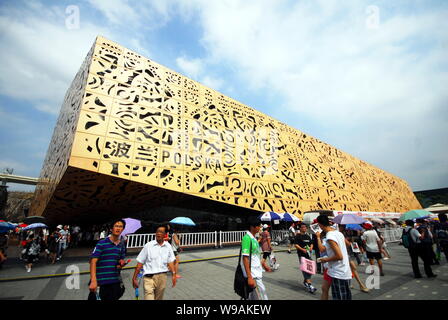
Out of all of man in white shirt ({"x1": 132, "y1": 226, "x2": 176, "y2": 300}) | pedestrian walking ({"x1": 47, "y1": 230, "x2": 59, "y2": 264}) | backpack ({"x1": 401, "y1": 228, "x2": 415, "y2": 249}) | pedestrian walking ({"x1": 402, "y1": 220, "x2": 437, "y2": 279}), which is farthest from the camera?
pedestrian walking ({"x1": 47, "y1": 230, "x2": 59, "y2": 264})

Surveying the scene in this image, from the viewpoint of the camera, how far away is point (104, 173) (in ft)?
32.5

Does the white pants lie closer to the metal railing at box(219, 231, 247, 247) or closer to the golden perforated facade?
the golden perforated facade

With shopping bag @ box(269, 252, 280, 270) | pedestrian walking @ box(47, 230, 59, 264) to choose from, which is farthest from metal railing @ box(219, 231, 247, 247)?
pedestrian walking @ box(47, 230, 59, 264)

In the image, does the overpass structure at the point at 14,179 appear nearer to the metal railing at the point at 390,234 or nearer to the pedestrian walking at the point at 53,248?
the pedestrian walking at the point at 53,248

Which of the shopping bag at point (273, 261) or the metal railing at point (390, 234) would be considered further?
the metal railing at point (390, 234)

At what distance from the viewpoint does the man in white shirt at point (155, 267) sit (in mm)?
3174

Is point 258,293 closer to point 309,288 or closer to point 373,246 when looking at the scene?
point 309,288

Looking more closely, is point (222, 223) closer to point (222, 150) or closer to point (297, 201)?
point (297, 201)

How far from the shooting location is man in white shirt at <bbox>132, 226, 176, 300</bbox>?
317 cm

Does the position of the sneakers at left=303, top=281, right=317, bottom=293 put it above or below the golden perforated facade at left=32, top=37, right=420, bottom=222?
below

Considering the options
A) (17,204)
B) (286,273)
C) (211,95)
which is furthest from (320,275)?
(17,204)

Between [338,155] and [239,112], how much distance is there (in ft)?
56.3

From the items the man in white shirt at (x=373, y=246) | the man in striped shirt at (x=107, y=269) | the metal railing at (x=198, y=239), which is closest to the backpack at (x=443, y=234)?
the man in white shirt at (x=373, y=246)

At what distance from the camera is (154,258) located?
10.9 ft
